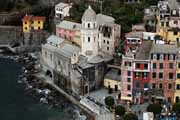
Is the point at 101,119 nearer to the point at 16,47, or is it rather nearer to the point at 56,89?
the point at 56,89

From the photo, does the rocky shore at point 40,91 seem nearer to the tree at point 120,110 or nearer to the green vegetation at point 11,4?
the tree at point 120,110

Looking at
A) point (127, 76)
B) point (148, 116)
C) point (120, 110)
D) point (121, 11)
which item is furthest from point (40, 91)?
point (121, 11)

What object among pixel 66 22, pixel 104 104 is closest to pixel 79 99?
pixel 104 104

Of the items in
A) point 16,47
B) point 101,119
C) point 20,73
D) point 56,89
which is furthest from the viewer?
point 16,47

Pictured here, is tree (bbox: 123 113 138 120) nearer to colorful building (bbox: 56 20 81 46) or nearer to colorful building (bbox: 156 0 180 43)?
colorful building (bbox: 156 0 180 43)

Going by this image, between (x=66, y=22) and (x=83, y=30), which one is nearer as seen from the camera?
(x=83, y=30)
